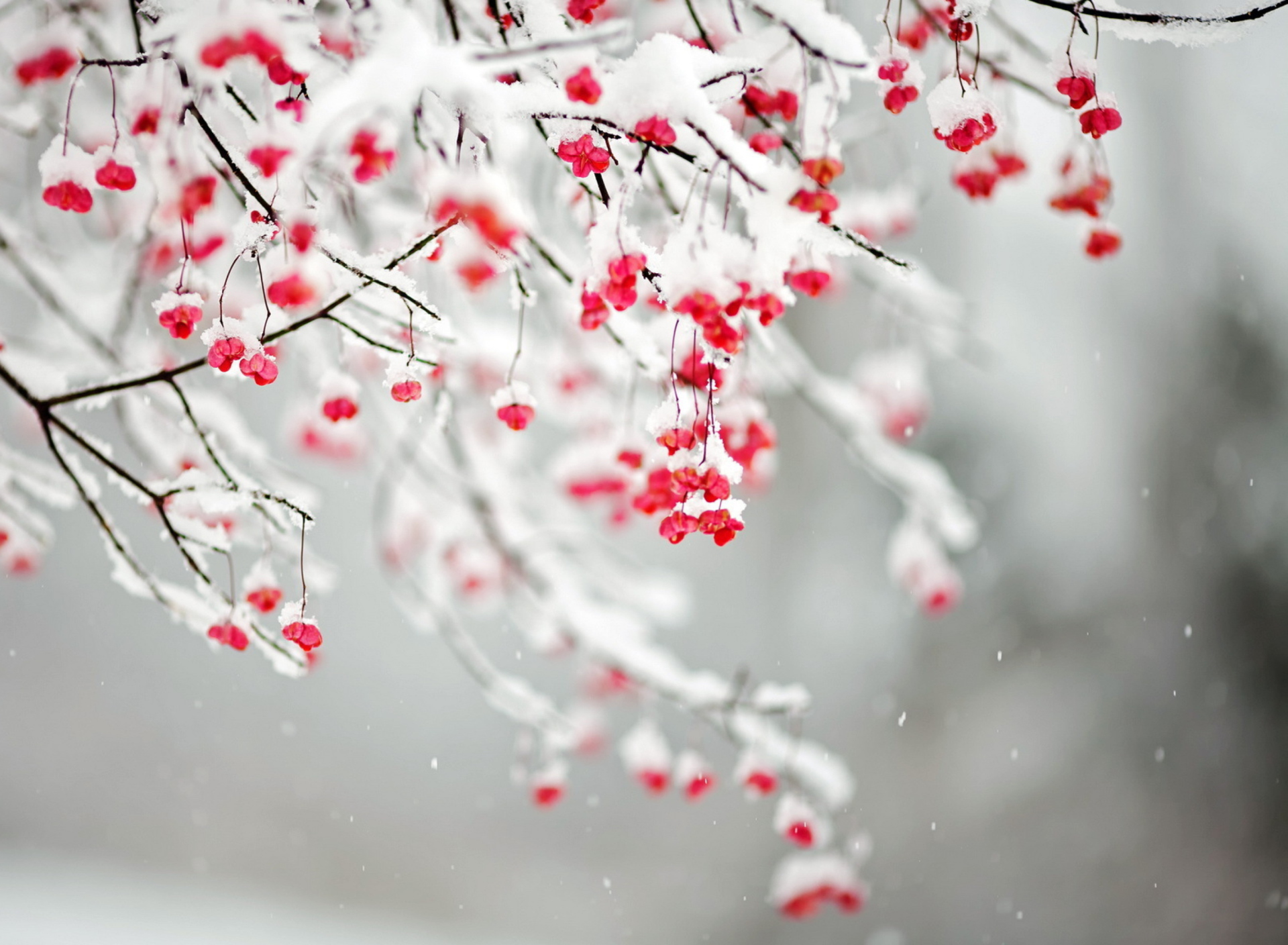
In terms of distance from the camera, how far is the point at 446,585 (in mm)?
3846

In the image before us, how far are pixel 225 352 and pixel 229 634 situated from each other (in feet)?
1.80

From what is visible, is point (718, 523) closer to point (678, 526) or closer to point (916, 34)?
point (678, 526)

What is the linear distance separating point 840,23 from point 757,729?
1984 mm

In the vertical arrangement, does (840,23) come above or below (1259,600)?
below

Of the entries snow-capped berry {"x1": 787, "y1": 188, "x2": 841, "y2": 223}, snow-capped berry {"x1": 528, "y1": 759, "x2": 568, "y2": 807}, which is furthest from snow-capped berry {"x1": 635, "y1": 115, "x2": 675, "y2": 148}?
snow-capped berry {"x1": 528, "y1": 759, "x2": 568, "y2": 807}

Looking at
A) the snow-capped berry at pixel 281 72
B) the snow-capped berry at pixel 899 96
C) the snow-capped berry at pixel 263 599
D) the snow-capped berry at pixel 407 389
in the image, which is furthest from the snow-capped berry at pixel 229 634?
the snow-capped berry at pixel 899 96

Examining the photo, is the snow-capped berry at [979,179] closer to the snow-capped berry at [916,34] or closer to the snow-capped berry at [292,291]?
the snow-capped berry at [916,34]

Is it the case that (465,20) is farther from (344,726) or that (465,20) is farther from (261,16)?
(344,726)

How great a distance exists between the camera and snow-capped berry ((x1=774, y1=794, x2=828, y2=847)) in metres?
2.64

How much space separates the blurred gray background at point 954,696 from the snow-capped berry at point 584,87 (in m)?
3.70

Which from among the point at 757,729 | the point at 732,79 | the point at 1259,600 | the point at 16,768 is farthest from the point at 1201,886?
the point at 16,768

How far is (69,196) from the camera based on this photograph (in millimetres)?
1487

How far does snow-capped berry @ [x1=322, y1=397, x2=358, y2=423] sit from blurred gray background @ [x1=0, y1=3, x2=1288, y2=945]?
11.9 feet

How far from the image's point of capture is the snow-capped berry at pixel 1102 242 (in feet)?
6.40
